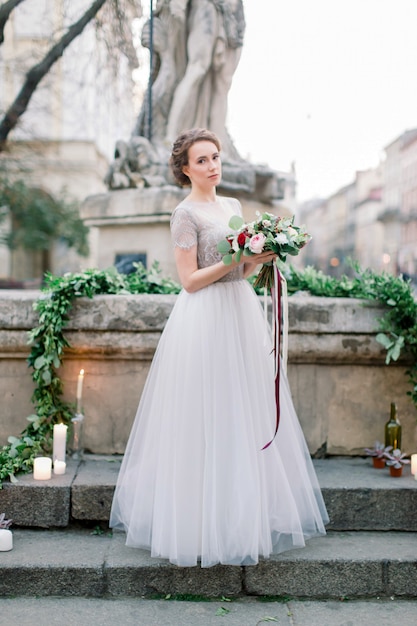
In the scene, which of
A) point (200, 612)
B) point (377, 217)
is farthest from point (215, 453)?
point (377, 217)

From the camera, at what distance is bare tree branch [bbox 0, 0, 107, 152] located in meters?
8.26

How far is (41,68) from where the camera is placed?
931 cm

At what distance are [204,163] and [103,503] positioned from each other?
1709 mm

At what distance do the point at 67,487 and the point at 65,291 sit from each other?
106cm

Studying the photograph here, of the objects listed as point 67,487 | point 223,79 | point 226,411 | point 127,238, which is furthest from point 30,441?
point 223,79

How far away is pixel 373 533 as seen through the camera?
3502 mm

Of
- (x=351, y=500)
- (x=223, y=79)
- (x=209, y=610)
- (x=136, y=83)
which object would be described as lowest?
(x=209, y=610)

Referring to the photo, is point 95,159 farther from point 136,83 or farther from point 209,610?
point 209,610

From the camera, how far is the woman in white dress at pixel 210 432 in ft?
10.0

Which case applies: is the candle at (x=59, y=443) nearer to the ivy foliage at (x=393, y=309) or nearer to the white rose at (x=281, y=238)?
the white rose at (x=281, y=238)

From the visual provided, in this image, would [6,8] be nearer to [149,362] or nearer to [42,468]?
[149,362]

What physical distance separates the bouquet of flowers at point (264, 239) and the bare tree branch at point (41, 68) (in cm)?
597

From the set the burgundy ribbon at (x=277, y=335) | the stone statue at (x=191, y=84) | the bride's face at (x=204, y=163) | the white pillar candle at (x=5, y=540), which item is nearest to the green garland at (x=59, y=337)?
the white pillar candle at (x=5, y=540)

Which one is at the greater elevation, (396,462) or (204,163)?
(204,163)
